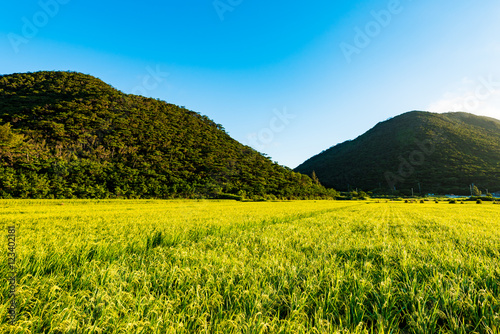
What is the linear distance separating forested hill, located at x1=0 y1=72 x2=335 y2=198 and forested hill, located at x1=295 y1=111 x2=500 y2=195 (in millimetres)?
74295

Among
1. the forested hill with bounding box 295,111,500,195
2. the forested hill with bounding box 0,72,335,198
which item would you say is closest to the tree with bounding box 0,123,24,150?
the forested hill with bounding box 0,72,335,198

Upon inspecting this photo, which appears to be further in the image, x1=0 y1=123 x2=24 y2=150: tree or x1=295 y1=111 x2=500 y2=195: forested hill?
x1=295 y1=111 x2=500 y2=195: forested hill

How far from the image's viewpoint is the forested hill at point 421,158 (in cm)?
11362

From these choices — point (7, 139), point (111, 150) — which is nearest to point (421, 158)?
point (111, 150)

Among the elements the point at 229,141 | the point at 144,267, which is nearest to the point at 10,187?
the point at 144,267

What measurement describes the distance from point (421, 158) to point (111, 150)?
185663 mm

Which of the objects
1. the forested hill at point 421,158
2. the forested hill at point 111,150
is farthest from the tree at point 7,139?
the forested hill at point 421,158

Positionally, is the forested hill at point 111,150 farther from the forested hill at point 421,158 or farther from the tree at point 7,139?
the forested hill at point 421,158

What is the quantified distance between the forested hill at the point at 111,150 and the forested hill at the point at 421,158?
2925 inches

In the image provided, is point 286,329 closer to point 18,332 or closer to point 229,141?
point 18,332

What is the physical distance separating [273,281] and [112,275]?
2.33 meters

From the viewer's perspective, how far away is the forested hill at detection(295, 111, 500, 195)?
11362 cm

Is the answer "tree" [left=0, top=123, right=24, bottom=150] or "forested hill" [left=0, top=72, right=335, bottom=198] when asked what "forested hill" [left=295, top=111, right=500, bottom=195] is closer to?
"forested hill" [left=0, top=72, right=335, bottom=198]

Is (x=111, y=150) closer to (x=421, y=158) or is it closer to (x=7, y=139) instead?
(x=7, y=139)
